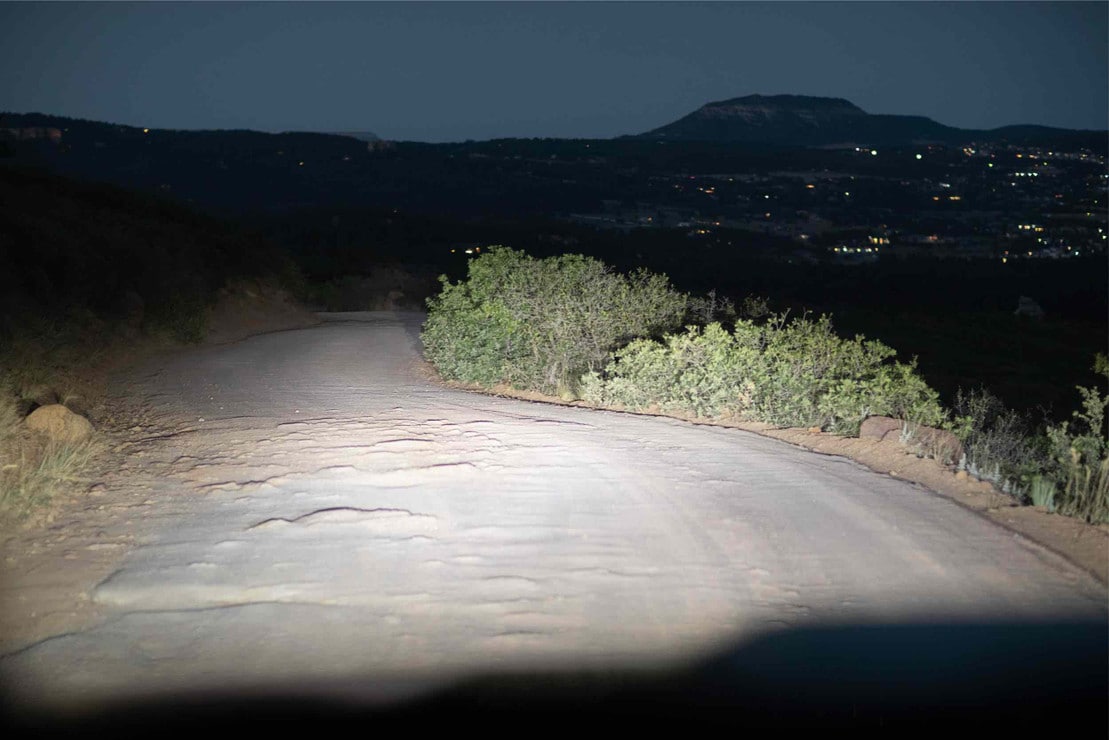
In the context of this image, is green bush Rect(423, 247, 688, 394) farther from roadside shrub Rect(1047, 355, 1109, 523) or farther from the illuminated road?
roadside shrub Rect(1047, 355, 1109, 523)

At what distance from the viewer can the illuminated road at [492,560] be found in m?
4.30

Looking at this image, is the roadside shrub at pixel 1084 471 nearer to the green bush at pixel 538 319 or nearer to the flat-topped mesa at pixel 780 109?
the green bush at pixel 538 319

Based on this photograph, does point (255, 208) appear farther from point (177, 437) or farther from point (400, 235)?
point (177, 437)

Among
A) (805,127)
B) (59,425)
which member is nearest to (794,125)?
(805,127)

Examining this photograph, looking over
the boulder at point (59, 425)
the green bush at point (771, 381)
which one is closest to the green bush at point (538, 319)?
the green bush at point (771, 381)

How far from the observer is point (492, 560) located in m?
5.46

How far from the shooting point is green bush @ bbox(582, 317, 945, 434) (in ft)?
32.2

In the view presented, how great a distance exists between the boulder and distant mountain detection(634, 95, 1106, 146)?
92.3m

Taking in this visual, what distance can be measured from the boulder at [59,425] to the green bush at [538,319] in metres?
5.38

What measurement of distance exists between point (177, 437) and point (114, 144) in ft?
218

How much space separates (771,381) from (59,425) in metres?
7.41

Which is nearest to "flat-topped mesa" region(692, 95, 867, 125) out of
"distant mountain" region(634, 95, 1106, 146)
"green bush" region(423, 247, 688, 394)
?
"distant mountain" region(634, 95, 1106, 146)

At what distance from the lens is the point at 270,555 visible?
5.55 meters

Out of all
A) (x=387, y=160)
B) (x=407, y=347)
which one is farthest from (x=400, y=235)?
(x=407, y=347)
